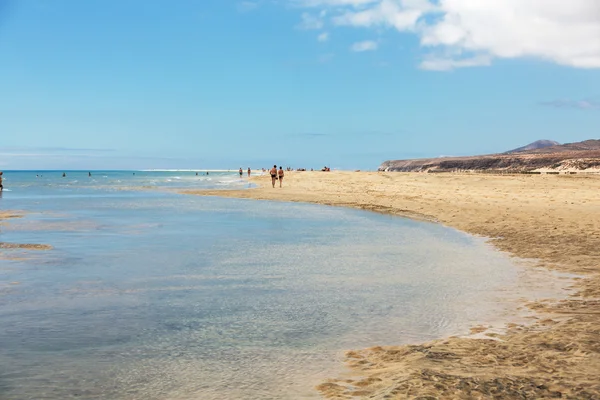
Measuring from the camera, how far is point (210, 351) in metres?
6.55

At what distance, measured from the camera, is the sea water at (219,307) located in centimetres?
574

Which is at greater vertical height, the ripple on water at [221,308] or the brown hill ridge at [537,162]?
the brown hill ridge at [537,162]

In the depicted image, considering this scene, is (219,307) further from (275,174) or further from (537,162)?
(537,162)

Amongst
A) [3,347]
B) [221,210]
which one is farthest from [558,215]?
[3,347]

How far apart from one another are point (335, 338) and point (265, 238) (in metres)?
10.7

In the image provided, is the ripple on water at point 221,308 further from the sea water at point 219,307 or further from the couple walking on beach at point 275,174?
the couple walking on beach at point 275,174

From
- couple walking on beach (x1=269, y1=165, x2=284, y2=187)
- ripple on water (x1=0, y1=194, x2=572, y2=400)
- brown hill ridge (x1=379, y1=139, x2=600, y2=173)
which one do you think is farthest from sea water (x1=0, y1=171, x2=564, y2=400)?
brown hill ridge (x1=379, y1=139, x2=600, y2=173)

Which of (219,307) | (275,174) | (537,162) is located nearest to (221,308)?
(219,307)

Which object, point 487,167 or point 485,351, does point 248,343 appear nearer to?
point 485,351

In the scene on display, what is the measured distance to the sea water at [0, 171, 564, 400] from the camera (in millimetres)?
5738

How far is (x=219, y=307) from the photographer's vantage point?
8711 millimetres

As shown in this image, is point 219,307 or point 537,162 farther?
point 537,162

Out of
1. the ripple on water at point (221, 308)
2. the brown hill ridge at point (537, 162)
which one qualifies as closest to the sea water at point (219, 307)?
the ripple on water at point (221, 308)

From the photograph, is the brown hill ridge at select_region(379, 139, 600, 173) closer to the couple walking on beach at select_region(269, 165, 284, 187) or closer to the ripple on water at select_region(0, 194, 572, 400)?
the couple walking on beach at select_region(269, 165, 284, 187)
